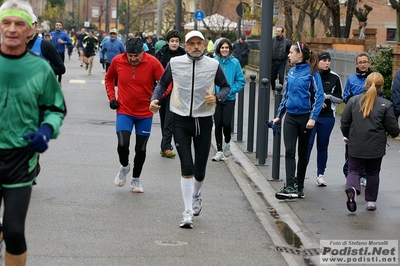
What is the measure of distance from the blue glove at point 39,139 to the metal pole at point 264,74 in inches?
292

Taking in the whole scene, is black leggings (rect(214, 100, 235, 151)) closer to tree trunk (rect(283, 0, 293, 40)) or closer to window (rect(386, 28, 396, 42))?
tree trunk (rect(283, 0, 293, 40))

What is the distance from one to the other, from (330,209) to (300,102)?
1232 mm

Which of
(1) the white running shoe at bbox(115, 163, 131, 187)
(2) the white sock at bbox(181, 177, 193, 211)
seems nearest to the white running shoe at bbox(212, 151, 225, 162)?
(1) the white running shoe at bbox(115, 163, 131, 187)

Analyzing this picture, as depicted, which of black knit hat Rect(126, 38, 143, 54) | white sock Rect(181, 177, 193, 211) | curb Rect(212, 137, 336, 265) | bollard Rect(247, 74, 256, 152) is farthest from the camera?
bollard Rect(247, 74, 256, 152)

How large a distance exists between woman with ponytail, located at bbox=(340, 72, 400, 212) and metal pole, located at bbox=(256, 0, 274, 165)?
3.27 metres

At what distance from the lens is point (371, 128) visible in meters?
8.88

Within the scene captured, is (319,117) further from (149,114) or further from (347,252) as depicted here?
(347,252)

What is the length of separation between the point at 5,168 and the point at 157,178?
609cm

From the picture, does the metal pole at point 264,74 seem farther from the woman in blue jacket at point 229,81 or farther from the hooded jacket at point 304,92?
the hooded jacket at point 304,92

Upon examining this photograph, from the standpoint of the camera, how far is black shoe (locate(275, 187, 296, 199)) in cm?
984

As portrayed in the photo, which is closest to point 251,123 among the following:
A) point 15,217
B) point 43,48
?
point 43,48

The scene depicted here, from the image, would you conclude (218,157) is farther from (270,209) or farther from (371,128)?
(371,128)

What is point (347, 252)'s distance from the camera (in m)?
7.38

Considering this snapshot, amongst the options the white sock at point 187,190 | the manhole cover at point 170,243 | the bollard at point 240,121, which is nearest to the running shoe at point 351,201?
the white sock at point 187,190
